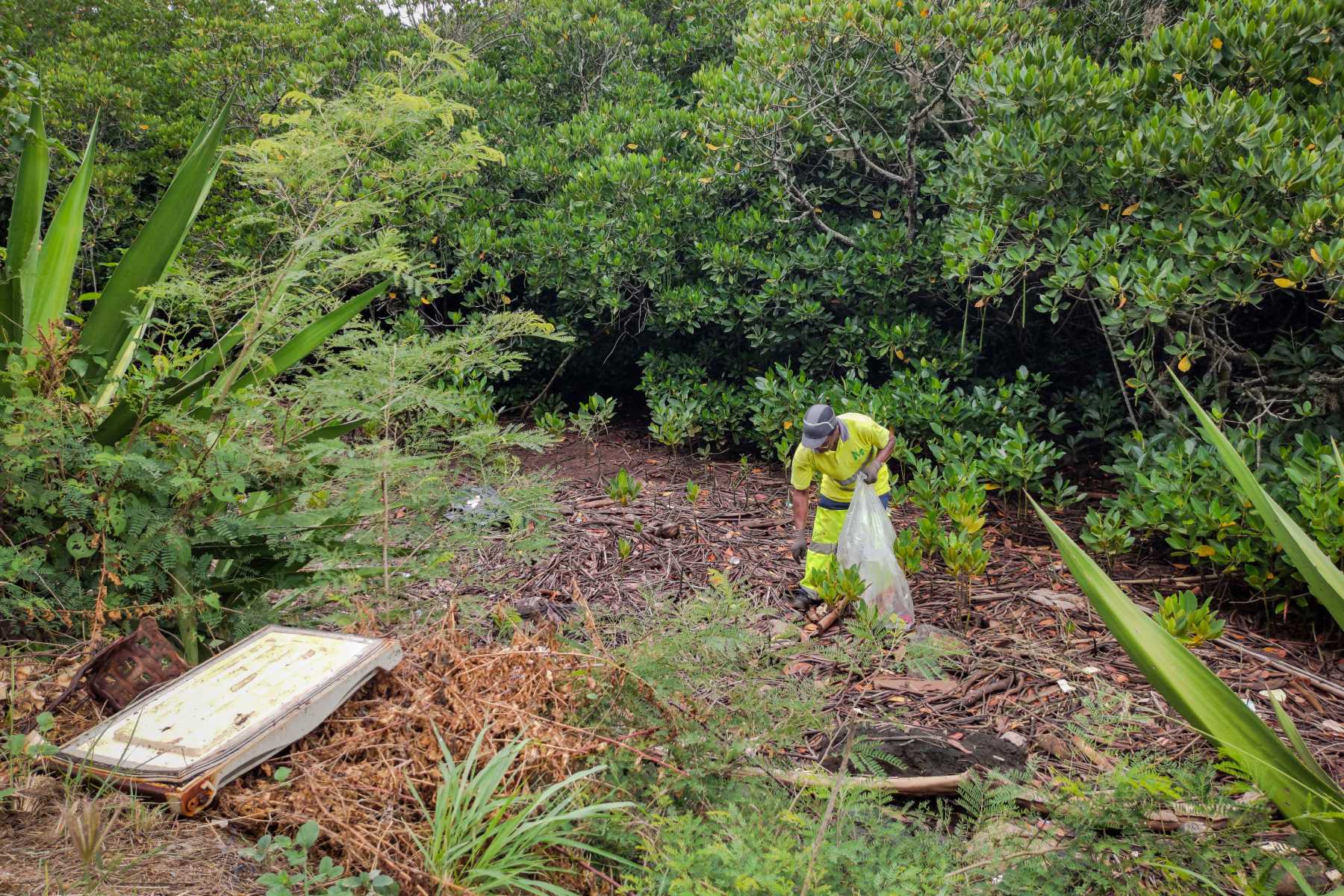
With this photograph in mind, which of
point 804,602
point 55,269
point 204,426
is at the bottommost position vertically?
point 804,602

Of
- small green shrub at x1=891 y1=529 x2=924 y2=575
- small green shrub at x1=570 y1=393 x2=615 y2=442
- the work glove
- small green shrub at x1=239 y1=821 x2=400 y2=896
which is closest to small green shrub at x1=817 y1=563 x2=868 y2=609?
small green shrub at x1=891 y1=529 x2=924 y2=575

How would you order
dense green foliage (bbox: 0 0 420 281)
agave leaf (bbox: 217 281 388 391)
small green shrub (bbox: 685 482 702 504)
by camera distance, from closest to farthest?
agave leaf (bbox: 217 281 388 391) → small green shrub (bbox: 685 482 702 504) → dense green foliage (bbox: 0 0 420 281)

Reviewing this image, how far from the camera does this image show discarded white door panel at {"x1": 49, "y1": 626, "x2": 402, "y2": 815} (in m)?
1.93

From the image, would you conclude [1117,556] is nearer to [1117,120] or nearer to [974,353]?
[974,353]

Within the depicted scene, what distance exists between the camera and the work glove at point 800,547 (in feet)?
17.9

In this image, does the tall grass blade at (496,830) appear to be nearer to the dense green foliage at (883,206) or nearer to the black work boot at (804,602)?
the dense green foliage at (883,206)

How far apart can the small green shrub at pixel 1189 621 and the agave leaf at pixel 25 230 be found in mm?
4724

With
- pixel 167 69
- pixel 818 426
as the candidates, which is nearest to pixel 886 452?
pixel 818 426

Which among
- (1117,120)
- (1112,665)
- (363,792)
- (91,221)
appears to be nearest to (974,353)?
(1117,120)

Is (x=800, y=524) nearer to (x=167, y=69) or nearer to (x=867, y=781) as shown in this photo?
(x=867, y=781)

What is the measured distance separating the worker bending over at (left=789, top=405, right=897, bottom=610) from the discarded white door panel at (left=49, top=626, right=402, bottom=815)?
9.68ft

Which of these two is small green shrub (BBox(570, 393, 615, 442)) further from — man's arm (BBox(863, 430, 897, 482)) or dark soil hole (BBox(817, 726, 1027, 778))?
dark soil hole (BBox(817, 726, 1027, 778))

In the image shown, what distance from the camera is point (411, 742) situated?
2170mm

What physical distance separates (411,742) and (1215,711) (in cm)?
207
